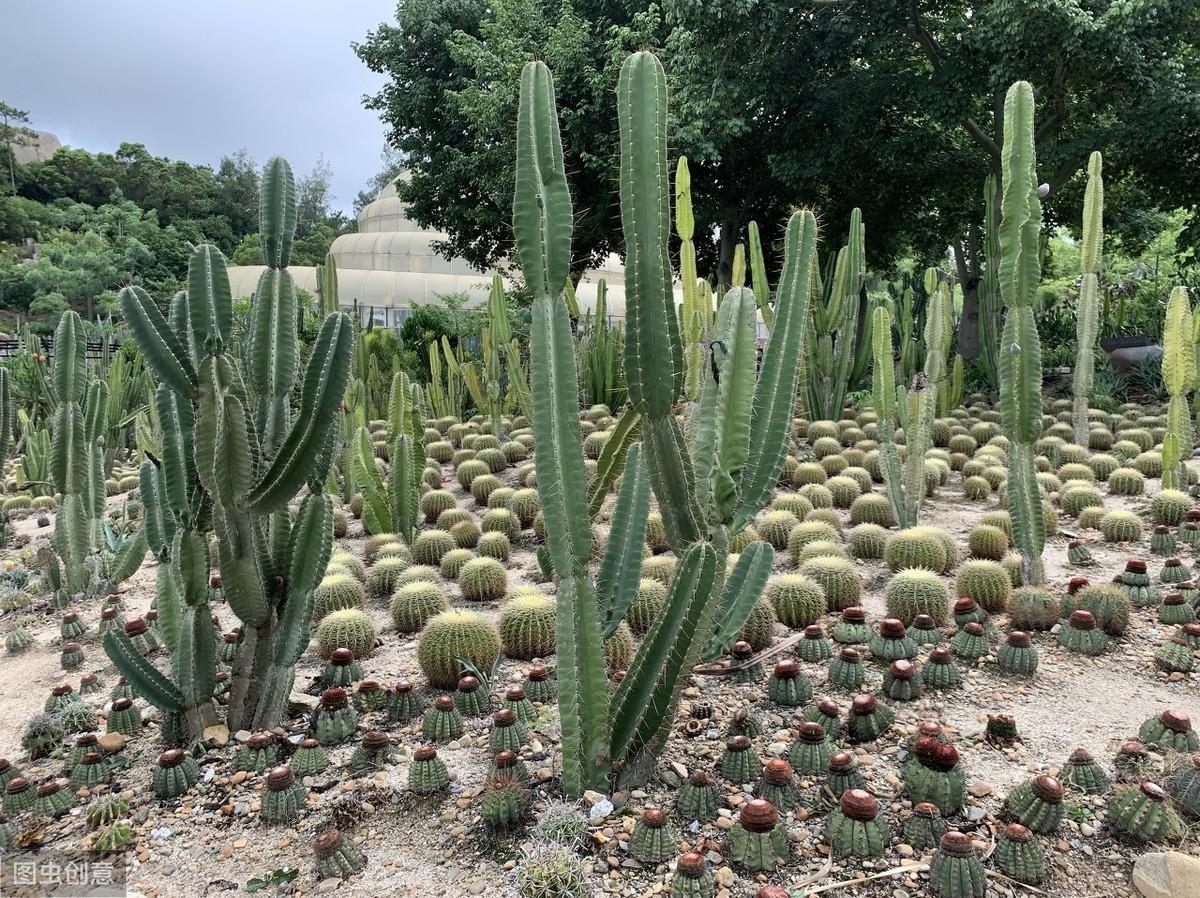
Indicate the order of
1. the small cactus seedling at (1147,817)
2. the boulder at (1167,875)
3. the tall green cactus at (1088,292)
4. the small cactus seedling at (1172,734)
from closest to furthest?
the boulder at (1167,875)
the small cactus seedling at (1147,817)
the small cactus seedling at (1172,734)
the tall green cactus at (1088,292)

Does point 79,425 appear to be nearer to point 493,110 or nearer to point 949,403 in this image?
point 949,403

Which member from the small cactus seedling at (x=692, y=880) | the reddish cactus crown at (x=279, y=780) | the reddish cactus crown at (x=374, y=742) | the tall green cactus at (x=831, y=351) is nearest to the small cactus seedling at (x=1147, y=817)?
the small cactus seedling at (x=692, y=880)

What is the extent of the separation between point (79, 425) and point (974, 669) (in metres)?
4.92

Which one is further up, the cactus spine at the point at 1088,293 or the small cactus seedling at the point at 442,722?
the cactus spine at the point at 1088,293

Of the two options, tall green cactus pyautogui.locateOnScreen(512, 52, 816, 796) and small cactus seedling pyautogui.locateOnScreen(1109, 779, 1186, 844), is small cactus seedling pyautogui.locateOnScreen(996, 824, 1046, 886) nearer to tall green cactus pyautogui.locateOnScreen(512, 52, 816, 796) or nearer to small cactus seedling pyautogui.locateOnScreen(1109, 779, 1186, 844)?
small cactus seedling pyautogui.locateOnScreen(1109, 779, 1186, 844)

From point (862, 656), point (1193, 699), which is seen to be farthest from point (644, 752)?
point (1193, 699)

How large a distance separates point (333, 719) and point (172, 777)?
1.90ft

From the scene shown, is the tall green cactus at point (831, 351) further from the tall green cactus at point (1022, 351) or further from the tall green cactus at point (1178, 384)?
the tall green cactus at point (1022, 351)

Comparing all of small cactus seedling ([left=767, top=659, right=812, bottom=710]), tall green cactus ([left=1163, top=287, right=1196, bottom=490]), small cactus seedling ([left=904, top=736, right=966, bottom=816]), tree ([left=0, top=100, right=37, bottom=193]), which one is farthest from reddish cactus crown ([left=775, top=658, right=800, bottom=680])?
tree ([left=0, top=100, right=37, bottom=193])

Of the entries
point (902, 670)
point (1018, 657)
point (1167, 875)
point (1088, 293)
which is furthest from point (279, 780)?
point (1088, 293)

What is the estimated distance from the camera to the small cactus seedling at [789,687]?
3.31 m

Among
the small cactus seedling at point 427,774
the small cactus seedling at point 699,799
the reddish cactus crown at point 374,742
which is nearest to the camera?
the small cactus seedling at point 699,799

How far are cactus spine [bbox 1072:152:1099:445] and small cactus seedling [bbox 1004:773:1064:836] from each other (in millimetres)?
6137

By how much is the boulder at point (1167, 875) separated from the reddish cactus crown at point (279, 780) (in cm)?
250
